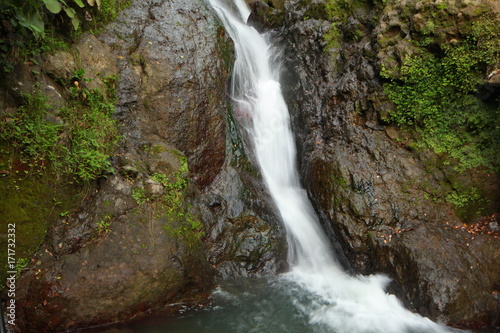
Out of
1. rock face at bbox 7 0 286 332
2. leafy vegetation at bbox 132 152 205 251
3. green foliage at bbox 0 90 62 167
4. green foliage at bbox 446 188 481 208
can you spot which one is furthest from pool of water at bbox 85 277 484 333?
green foliage at bbox 0 90 62 167

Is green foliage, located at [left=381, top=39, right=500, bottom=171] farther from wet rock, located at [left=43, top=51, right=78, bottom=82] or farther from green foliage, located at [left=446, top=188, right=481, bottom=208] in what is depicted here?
wet rock, located at [left=43, top=51, right=78, bottom=82]

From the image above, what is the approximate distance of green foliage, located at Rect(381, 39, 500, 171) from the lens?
19.0ft

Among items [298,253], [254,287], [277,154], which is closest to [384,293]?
[298,253]

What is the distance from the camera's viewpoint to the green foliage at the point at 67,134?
4594mm

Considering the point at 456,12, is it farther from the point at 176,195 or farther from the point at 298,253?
the point at 176,195

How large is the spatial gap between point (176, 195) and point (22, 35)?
11.8ft

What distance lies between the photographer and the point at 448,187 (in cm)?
609

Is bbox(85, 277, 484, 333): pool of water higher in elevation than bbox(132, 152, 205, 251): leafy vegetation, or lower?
lower

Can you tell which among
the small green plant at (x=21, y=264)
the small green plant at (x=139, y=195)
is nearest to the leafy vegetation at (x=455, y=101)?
the small green plant at (x=139, y=195)

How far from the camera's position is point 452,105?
6.18 meters

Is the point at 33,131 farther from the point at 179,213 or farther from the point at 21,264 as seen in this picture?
the point at 179,213

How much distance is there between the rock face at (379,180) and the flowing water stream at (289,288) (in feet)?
1.29

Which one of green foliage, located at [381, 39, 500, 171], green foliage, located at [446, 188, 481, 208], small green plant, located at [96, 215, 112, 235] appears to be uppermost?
green foliage, located at [381, 39, 500, 171]

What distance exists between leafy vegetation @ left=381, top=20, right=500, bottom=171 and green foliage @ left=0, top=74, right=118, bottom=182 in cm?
621
